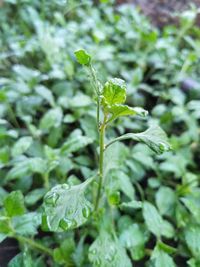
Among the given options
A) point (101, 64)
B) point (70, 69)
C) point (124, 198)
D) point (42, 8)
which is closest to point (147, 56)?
point (101, 64)

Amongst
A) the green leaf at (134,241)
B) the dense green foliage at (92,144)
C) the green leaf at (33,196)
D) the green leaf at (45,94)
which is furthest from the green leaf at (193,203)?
the green leaf at (45,94)

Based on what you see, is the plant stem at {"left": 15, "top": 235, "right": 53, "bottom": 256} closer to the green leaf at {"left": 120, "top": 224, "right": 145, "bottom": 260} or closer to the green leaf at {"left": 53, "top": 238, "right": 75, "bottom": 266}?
the green leaf at {"left": 53, "top": 238, "right": 75, "bottom": 266}

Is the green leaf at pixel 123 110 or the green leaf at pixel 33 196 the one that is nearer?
the green leaf at pixel 123 110

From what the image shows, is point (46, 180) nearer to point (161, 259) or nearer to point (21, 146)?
point (21, 146)

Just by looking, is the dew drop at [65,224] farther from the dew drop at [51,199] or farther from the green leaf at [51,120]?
the green leaf at [51,120]

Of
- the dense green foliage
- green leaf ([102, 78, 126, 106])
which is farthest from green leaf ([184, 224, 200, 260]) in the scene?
green leaf ([102, 78, 126, 106])

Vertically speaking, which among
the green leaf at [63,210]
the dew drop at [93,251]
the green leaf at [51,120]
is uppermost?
the green leaf at [63,210]

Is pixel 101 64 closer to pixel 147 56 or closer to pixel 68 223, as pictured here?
pixel 147 56
